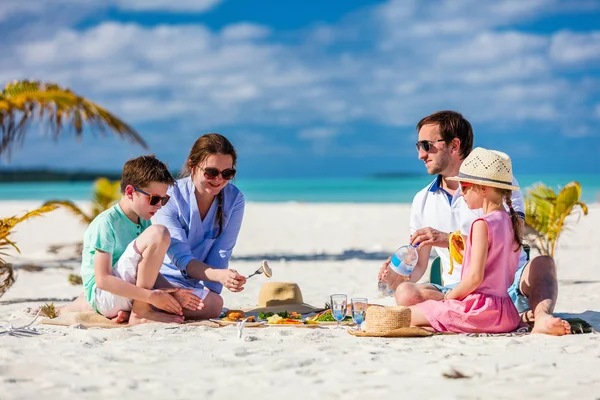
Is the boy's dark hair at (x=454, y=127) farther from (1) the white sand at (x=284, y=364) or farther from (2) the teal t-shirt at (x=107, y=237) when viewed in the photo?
(2) the teal t-shirt at (x=107, y=237)

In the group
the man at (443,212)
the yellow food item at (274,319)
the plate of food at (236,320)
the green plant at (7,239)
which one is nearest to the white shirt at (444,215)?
the man at (443,212)

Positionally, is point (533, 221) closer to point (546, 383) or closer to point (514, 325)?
point (514, 325)

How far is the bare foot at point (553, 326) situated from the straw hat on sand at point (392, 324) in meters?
0.71

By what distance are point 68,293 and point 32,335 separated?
3182mm

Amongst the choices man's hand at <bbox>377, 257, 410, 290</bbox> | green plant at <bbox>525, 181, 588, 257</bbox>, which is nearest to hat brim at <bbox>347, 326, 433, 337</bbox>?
man's hand at <bbox>377, 257, 410, 290</bbox>

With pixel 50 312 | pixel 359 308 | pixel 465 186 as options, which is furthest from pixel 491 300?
pixel 50 312

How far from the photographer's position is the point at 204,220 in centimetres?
595

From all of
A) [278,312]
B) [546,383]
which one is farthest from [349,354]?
[278,312]

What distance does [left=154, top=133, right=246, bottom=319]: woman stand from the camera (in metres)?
5.69

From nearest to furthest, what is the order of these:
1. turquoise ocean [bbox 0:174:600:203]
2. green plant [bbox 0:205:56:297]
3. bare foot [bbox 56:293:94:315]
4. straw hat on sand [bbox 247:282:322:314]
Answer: bare foot [bbox 56:293:94:315] → straw hat on sand [bbox 247:282:322:314] → green plant [bbox 0:205:56:297] → turquoise ocean [bbox 0:174:600:203]

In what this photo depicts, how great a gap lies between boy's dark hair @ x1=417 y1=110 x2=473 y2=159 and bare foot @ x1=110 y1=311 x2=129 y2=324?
264 centimetres

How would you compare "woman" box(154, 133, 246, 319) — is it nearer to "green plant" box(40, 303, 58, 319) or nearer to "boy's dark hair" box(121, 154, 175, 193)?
"boy's dark hair" box(121, 154, 175, 193)

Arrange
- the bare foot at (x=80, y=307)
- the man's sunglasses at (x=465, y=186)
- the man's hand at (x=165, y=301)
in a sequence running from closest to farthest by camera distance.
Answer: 1. the man's sunglasses at (x=465, y=186)
2. the man's hand at (x=165, y=301)
3. the bare foot at (x=80, y=307)

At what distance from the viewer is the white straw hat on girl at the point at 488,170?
4914mm
